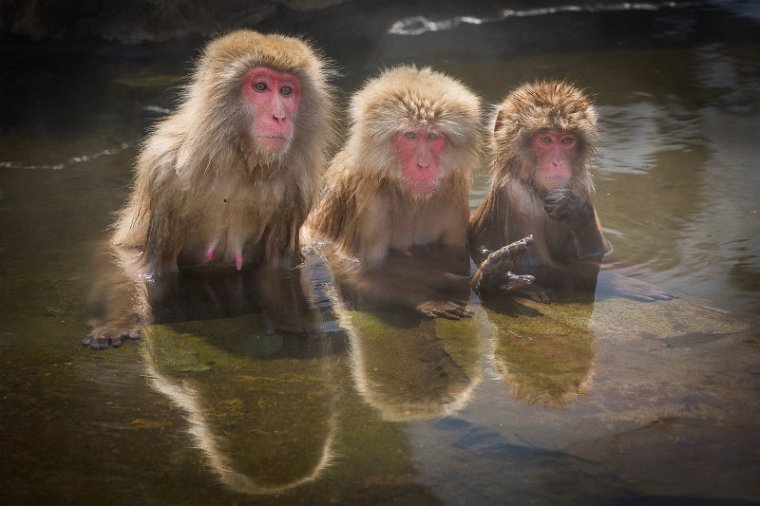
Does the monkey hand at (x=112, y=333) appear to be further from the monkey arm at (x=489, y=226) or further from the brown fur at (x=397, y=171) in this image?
the monkey arm at (x=489, y=226)

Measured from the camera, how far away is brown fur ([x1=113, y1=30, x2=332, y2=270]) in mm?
5184

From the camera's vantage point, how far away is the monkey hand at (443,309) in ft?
16.2

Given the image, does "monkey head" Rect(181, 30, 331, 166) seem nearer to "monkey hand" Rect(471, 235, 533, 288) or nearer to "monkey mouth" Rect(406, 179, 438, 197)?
"monkey mouth" Rect(406, 179, 438, 197)

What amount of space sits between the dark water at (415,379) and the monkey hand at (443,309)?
79mm

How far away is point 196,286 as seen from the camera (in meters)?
5.46

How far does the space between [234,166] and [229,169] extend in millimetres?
31

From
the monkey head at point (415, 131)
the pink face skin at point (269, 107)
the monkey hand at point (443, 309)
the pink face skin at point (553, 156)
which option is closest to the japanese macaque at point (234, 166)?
the pink face skin at point (269, 107)

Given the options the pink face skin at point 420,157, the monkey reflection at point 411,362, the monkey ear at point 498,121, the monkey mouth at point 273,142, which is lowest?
the monkey reflection at point 411,362

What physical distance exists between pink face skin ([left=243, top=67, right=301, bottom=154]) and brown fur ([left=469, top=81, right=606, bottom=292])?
1386mm

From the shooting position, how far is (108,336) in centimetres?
451

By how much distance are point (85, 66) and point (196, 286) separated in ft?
18.2

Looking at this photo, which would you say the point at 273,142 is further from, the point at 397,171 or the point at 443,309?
the point at 443,309

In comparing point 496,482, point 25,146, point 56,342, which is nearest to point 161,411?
point 56,342

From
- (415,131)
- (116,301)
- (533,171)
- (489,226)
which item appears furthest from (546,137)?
(116,301)
